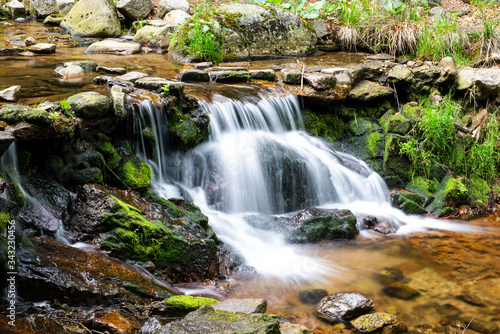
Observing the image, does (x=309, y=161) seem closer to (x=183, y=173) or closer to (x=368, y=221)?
(x=368, y=221)

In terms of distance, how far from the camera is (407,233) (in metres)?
5.62

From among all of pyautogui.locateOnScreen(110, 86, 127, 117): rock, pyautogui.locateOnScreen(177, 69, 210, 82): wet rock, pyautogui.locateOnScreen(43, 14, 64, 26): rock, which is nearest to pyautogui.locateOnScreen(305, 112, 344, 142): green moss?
pyautogui.locateOnScreen(177, 69, 210, 82): wet rock

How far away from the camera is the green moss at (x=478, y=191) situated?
21.1ft

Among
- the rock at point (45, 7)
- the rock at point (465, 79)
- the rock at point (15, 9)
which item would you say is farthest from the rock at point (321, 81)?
the rock at point (15, 9)

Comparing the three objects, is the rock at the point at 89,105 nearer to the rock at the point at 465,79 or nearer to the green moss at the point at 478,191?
the green moss at the point at 478,191

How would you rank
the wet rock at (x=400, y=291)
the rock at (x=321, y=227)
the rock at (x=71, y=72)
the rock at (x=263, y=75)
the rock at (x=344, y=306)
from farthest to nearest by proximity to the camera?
the rock at (x=263, y=75), the rock at (x=71, y=72), the rock at (x=321, y=227), the wet rock at (x=400, y=291), the rock at (x=344, y=306)

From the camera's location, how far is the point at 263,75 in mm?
7195

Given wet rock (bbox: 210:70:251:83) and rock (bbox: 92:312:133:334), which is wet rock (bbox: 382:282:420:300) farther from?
wet rock (bbox: 210:70:251:83)

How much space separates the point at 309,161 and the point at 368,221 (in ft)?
3.87

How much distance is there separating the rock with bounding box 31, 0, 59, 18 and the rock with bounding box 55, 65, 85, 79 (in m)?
7.78

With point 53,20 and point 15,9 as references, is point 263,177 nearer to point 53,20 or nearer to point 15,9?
point 53,20

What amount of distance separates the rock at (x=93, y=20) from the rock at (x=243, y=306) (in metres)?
9.70

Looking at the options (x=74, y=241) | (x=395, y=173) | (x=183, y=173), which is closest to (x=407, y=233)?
(x=395, y=173)

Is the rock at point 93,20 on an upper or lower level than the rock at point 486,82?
upper
